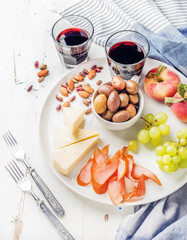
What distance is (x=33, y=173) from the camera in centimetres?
104

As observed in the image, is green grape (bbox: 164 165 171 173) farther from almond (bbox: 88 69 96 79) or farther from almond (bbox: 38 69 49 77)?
almond (bbox: 38 69 49 77)

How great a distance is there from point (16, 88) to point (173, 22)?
29.0 inches

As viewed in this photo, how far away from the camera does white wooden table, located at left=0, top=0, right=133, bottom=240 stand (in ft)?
3.18

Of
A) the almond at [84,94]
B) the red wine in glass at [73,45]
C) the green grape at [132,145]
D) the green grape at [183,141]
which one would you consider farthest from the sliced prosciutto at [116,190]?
the red wine in glass at [73,45]

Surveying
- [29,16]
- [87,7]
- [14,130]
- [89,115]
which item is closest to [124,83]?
[89,115]

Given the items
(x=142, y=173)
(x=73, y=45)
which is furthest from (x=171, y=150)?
(x=73, y=45)

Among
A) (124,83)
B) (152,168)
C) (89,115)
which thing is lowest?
(152,168)

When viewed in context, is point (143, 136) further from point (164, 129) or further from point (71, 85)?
point (71, 85)

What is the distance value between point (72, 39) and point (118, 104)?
40cm

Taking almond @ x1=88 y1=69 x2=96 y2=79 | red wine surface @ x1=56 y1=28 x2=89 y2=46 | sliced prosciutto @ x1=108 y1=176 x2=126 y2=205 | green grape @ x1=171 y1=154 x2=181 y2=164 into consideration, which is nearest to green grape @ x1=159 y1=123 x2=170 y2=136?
green grape @ x1=171 y1=154 x2=181 y2=164

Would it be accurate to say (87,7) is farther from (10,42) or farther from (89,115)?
(89,115)

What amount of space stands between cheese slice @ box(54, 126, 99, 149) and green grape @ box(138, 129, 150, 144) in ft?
0.48

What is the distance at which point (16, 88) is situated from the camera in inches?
48.8

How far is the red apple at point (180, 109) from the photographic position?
1.05m
